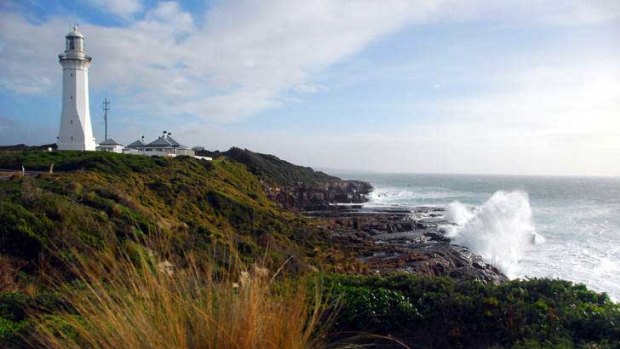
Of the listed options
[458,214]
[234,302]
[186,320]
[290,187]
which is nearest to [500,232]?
[458,214]

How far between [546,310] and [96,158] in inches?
1054

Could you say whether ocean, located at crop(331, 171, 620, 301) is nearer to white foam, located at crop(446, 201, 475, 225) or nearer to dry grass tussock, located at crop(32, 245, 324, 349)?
white foam, located at crop(446, 201, 475, 225)

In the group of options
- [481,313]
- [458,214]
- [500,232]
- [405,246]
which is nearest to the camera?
[481,313]

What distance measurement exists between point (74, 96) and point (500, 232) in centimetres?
3231

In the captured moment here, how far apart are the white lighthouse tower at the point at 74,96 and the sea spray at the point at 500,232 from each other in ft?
94.6

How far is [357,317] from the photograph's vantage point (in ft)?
16.4

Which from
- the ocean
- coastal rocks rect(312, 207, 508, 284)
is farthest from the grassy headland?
the ocean

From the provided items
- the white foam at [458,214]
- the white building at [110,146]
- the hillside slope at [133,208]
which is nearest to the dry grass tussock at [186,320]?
the hillside slope at [133,208]

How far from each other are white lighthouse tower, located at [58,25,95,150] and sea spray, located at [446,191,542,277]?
2884 centimetres

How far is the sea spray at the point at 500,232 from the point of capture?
2391 centimetres

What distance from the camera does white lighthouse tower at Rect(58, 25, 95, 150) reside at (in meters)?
34.1

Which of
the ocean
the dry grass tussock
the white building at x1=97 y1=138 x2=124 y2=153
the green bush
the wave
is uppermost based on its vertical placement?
the white building at x1=97 y1=138 x2=124 y2=153

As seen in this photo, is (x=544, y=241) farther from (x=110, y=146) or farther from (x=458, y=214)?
(x=110, y=146)

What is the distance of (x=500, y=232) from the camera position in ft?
98.9
